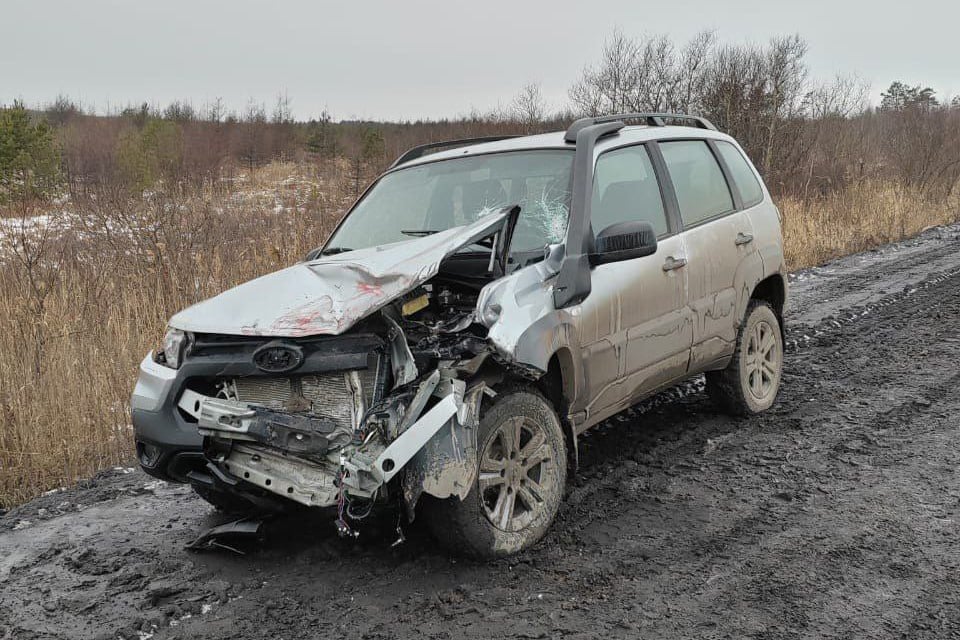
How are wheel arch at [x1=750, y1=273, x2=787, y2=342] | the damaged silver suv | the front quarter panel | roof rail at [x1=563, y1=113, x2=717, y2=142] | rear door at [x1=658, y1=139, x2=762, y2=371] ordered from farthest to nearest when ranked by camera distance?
wheel arch at [x1=750, y1=273, x2=787, y2=342]
rear door at [x1=658, y1=139, x2=762, y2=371]
roof rail at [x1=563, y1=113, x2=717, y2=142]
the front quarter panel
the damaged silver suv

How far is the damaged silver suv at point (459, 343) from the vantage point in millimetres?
3105

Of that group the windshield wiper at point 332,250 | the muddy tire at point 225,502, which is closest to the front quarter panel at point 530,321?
the windshield wiper at point 332,250

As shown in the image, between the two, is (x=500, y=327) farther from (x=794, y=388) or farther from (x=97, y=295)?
(x=97, y=295)

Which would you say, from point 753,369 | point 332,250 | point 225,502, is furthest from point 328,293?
point 753,369

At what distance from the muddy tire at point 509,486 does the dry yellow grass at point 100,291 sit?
114 inches

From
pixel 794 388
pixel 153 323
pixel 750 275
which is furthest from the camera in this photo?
pixel 153 323

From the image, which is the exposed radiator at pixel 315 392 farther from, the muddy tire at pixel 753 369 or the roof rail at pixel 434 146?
the muddy tire at pixel 753 369

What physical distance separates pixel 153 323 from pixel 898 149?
66.7ft

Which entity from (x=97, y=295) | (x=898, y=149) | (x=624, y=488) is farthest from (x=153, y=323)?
(x=898, y=149)

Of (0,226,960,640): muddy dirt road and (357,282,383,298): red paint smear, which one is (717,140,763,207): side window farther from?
(357,282,383,298): red paint smear

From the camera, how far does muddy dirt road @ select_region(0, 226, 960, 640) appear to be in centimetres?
300

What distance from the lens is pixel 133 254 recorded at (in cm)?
789

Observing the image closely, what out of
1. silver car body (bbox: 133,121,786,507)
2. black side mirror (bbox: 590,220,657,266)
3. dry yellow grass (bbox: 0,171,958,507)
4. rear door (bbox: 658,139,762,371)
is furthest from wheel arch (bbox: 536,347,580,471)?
dry yellow grass (bbox: 0,171,958,507)

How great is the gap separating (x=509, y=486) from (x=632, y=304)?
3.93ft
